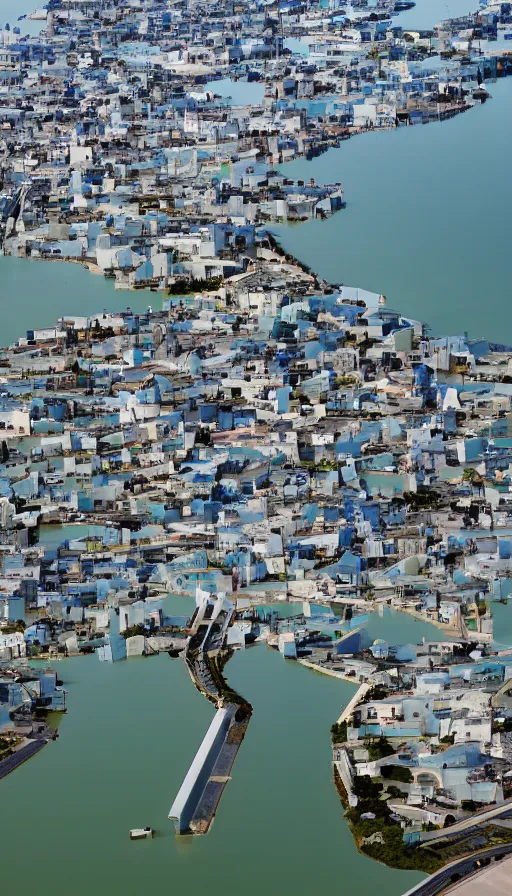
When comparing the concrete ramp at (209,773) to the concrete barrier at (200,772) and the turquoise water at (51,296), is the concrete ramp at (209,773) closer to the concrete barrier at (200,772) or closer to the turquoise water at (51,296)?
the concrete barrier at (200,772)

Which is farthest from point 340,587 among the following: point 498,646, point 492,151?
point 492,151

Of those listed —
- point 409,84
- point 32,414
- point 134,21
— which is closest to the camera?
point 32,414

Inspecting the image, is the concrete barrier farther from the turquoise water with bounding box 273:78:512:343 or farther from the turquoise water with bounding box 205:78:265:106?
the turquoise water with bounding box 205:78:265:106

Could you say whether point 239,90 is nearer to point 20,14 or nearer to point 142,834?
point 20,14

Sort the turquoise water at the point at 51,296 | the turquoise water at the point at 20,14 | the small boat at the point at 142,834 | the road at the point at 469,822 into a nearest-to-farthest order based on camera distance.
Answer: the road at the point at 469,822, the small boat at the point at 142,834, the turquoise water at the point at 51,296, the turquoise water at the point at 20,14

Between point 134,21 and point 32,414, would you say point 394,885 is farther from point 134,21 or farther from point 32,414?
point 134,21

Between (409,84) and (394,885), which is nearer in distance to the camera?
(394,885)

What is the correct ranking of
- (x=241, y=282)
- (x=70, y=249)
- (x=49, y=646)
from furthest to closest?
(x=70, y=249) → (x=241, y=282) → (x=49, y=646)

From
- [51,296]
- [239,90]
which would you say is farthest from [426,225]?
[239,90]

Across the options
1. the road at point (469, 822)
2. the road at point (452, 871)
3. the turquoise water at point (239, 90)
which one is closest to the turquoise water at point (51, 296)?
the turquoise water at point (239, 90)
